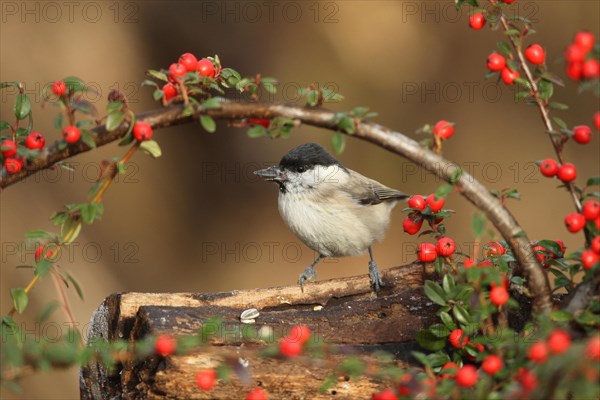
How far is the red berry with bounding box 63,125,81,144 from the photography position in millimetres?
2137

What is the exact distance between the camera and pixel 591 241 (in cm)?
221

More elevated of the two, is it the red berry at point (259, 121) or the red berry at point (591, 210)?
the red berry at point (259, 121)

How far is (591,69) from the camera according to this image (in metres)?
1.89

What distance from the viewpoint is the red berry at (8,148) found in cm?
220

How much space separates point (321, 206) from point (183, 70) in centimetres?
166

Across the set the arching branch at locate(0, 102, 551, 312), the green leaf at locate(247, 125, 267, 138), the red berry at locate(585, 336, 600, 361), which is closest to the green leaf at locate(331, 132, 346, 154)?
the arching branch at locate(0, 102, 551, 312)

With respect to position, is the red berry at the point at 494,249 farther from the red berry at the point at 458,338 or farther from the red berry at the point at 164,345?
the red berry at the point at 164,345

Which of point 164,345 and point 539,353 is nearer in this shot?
point 539,353

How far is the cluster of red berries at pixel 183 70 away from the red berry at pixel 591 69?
3.46ft

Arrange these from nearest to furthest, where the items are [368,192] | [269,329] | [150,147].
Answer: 1. [150,147]
2. [269,329]
3. [368,192]

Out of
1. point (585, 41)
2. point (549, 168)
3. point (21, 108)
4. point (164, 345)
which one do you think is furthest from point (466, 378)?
point (21, 108)

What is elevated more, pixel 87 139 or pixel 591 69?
pixel 591 69

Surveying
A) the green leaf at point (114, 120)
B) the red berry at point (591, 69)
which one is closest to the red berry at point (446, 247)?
the red berry at point (591, 69)

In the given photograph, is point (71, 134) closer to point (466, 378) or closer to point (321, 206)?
point (466, 378)
